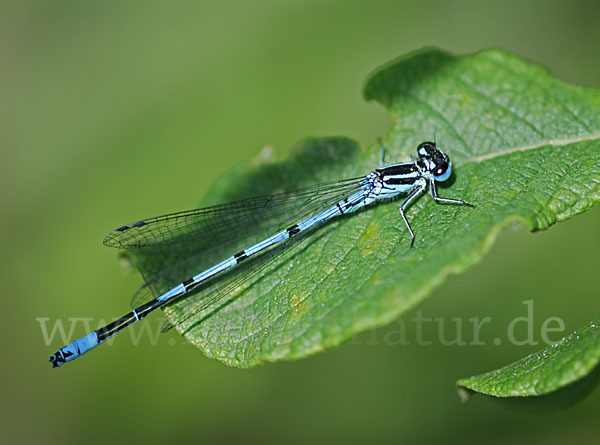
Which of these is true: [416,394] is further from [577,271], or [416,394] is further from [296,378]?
[577,271]

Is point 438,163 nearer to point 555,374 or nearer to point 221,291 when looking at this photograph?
point 555,374

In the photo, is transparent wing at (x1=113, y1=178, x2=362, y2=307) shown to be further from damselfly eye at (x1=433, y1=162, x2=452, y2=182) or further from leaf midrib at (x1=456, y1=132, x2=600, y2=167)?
leaf midrib at (x1=456, y1=132, x2=600, y2=167)

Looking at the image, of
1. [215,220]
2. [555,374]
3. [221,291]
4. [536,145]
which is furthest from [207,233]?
[555,374]

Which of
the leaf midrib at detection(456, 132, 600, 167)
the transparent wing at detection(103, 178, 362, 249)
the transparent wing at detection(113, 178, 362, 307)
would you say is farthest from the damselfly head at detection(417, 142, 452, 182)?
the transparent wing at detection(103, 178, 362, 249)

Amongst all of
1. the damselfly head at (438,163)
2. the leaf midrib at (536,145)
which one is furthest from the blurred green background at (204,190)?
the leaf midrib at (536,145)

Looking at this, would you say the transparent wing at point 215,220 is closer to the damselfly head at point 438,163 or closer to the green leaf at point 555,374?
the damselfly head at point 438,163

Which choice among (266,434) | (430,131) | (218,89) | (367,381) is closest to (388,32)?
(218,89)
